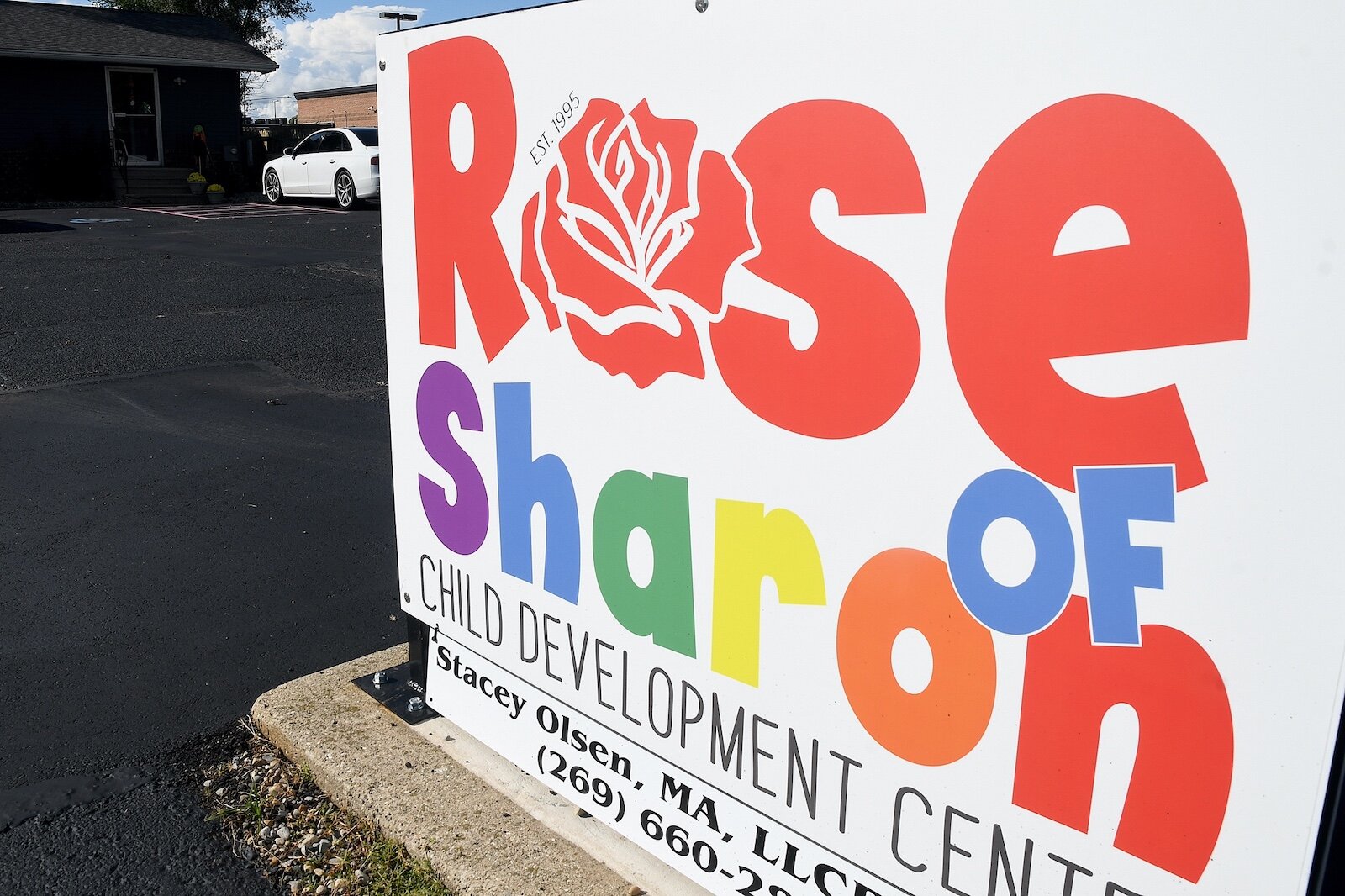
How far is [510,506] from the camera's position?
2.81 metres

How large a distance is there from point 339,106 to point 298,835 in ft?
240

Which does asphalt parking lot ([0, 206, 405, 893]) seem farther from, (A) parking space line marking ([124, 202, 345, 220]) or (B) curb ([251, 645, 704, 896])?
(A) parking space line marking ([124, 202, 345, 220])

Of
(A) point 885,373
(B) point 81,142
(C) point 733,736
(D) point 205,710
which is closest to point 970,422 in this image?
(A) point 885,373

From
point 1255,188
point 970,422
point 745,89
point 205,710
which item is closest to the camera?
point 1255,188

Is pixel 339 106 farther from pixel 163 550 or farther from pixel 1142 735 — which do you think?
pixel 1142 735

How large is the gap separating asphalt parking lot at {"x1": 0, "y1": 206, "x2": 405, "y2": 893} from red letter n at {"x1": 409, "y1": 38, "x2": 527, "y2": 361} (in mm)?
1576

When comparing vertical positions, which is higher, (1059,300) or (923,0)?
(923,0)

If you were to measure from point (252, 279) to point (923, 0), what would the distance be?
1152 centimetres

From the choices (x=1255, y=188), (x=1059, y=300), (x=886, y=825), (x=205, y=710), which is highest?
(x=1255, y=188)

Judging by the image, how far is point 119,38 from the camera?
2686cm

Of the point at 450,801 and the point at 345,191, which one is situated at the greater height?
the point at 345,191

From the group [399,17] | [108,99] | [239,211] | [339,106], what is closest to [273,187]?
[239,211]

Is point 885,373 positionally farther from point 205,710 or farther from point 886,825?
point 205,710

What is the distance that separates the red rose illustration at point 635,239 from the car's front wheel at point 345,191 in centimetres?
2068
